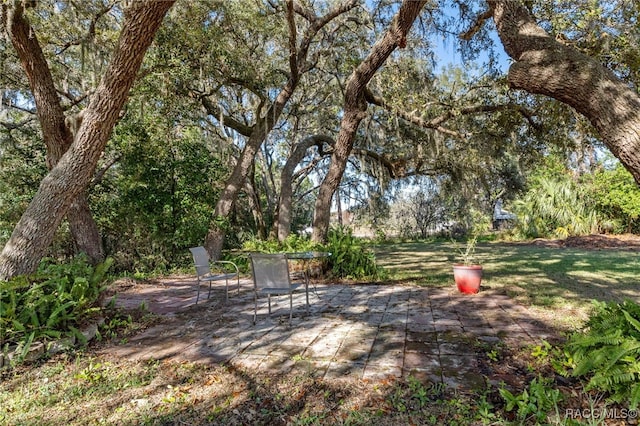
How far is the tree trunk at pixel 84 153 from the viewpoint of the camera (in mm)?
3168

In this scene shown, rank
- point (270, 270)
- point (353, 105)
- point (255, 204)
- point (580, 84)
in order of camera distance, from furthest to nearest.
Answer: point (255, 204), point (353, 105), point (270, 270), point (580, 84)

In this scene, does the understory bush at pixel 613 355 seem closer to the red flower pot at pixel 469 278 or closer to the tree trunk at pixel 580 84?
the tree trunk at pixel 580 84

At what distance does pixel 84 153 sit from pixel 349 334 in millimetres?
3183

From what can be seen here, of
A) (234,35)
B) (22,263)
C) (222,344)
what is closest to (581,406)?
(222,344)

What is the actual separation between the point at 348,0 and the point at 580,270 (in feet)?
21.8

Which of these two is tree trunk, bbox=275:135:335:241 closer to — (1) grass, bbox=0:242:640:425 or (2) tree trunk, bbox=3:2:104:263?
(2) tree trunk, bbox=3:2:104:263

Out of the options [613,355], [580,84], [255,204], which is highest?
[255,204]

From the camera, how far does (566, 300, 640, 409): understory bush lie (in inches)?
70.2

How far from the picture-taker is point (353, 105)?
6355mm

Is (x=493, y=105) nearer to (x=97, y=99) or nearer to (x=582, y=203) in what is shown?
(x=97, y=99)

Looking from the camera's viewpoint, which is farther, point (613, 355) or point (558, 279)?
point (558, 279)

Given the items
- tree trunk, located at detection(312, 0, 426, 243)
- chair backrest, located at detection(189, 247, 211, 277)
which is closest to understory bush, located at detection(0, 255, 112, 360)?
chair backrest, located at detection(189, 247, 211, 277)

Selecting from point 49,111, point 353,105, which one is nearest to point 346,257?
point 353,105

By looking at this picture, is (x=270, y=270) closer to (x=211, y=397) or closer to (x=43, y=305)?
(x=211, y=397)
